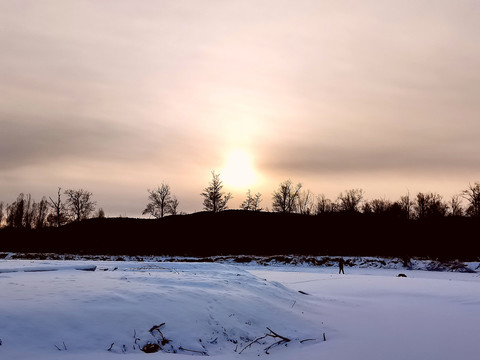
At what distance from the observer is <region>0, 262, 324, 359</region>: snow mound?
560 centimetres

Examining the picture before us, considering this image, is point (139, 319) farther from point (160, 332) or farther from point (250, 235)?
point (250, 235)

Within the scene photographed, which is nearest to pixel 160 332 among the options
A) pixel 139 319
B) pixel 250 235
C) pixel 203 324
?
pixel 139 319

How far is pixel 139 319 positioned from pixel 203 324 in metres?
1.17

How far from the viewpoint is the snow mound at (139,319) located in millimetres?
5598

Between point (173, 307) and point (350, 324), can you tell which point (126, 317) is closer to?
point (173, 307)

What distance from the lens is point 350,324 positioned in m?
8.63

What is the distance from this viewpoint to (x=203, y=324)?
7.01 meters

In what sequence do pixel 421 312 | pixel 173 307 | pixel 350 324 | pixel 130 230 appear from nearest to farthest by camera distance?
pixel 173 307, pixel 350 324, pixel 421 312, pixel 130 230

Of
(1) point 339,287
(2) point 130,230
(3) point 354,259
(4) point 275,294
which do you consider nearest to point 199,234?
(2) point 130,230

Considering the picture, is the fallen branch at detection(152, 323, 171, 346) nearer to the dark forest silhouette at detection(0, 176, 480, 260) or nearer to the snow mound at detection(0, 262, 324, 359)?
the snow mound at detection(0, 262, 324, 359)

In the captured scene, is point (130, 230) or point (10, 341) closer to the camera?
point (10, 341)

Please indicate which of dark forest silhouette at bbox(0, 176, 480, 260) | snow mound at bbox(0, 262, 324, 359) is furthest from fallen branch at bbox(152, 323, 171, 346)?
dark forest silhouette at bbox(0, 176, 480, 260)

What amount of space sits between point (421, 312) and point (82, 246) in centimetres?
5151

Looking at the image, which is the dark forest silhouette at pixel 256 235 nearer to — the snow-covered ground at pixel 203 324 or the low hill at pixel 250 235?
the low hill at pixel 250 235
